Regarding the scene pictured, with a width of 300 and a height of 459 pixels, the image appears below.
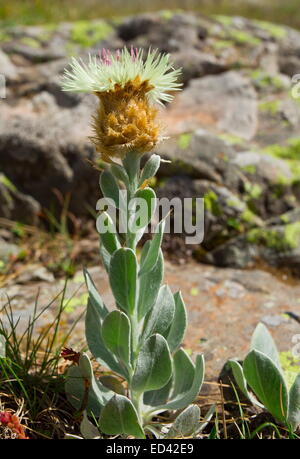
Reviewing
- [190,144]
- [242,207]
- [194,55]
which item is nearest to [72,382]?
[242,207]

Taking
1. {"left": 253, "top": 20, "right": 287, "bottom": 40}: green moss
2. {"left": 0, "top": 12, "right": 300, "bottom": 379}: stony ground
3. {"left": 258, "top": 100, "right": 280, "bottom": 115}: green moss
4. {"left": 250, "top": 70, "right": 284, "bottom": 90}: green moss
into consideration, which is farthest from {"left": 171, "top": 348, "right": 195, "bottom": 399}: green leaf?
{"left": 253, "top": 20, "right": 287, "bottom": 40}: green moss

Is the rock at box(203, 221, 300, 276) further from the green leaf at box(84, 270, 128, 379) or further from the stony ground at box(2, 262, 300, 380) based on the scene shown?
the green leaf at box(84, 270, 128, 379)

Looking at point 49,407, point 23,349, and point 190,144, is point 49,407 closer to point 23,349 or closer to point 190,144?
point 23,349

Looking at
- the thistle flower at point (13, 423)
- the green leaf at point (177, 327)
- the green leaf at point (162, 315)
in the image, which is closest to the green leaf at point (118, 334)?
the green leaf at point (162, 315)

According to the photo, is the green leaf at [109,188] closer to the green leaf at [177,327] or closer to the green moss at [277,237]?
the green leaf at [177,327]

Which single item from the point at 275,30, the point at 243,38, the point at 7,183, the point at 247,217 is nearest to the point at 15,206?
the point at 7,183

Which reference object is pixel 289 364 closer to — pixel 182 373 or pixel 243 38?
pixel 182 373
